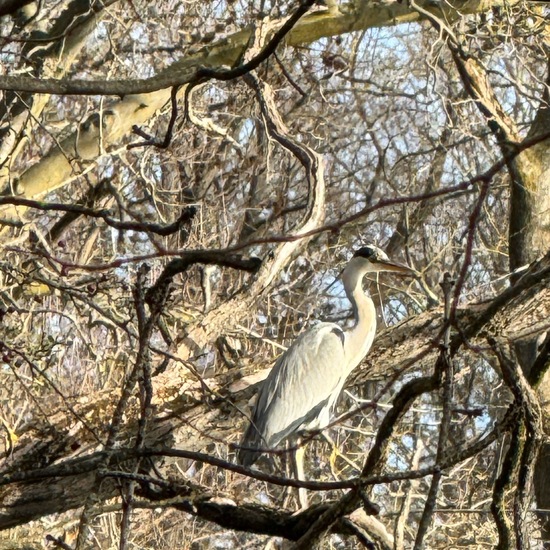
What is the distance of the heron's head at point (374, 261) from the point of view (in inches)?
228

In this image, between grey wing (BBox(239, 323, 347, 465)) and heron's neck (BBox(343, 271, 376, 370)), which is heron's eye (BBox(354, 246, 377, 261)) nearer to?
heron's neck (BBox(343, 271, 376, 370))

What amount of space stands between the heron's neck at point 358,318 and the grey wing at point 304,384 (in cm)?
7

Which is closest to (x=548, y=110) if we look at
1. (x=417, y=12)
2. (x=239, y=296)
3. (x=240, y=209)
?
(x=417, y=12)

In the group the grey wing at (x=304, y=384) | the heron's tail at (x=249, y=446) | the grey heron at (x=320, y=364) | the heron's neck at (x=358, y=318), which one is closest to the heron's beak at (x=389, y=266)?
the grey heron at (x=320, y=364)

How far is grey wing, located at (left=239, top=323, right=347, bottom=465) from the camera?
5504 mm

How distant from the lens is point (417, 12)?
18.4 feet

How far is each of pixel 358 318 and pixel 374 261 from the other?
0.32 metres

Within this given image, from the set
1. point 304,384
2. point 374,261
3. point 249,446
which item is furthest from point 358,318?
point 249,446

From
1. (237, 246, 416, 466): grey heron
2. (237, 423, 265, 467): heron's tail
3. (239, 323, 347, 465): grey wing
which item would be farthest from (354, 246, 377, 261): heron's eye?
(237, 423, 265, 467): heron's tail

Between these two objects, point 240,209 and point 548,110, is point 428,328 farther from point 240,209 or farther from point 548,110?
point 240,209

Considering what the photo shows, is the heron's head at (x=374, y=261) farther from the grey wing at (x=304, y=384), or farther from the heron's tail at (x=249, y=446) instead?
the heron's tail at (x=249, y=446)

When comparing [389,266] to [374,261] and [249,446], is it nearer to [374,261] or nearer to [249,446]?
[374,261]

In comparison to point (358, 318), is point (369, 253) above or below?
above

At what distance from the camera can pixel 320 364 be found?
18.8 ft
